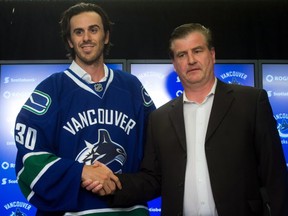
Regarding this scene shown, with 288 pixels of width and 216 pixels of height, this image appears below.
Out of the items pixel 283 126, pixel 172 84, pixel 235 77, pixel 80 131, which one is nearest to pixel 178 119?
pixel 80 131

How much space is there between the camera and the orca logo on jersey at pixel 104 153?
6.15ft

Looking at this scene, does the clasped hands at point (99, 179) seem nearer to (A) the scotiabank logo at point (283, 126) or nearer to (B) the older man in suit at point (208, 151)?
(B) the older man in suit at point (208, 151)

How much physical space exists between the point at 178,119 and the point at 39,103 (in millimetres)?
619

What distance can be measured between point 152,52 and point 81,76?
2310 mm

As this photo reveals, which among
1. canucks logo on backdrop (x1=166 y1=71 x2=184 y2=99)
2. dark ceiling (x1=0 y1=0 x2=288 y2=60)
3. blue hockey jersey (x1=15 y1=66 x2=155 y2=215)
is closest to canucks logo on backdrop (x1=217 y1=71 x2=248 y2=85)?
canucks logo on backdrop (x1=166 y1=71 x2=184 y2=99)

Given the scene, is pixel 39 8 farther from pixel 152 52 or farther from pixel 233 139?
pixel 233 139

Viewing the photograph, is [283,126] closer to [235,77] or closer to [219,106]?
[235,77]

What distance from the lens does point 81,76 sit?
201cm

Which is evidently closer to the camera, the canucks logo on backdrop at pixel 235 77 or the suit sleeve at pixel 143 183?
the suit sleeve at pixel 143 183

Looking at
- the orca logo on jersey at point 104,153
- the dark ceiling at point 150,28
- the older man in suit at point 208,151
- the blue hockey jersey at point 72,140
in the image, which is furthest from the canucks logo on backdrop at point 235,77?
the orca logo on jersey at point 104,153

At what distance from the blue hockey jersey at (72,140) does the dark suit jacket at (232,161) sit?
110 mm

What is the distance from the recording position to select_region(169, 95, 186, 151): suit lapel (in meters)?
1.87

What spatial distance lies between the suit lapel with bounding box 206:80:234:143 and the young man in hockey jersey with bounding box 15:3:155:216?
350 mm

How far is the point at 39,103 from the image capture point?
75.2 inches
